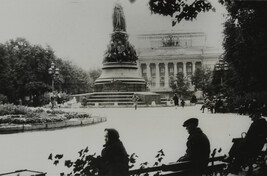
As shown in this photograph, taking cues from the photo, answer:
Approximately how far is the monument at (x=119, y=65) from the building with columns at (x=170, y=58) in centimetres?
5274

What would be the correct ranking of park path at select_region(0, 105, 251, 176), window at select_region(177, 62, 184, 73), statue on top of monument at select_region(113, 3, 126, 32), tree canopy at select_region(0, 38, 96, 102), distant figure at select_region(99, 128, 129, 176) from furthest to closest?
window at select_region(177, 62, 184, 73), tree canopy at select_region(0, 38, 96, 102), statue on top of monument at select_region(113, 3, 126, 32), park path at select_region(0, 105, 251, 176), distant figure at select_region(99, 128, 129, 176)

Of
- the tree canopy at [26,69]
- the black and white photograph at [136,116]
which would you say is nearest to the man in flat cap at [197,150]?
the black and white photograph at [136,116]

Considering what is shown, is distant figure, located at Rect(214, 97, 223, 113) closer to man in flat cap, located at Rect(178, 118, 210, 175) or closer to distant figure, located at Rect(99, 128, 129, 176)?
man in flat cap, located at Rect(178, 118, 210, 175)

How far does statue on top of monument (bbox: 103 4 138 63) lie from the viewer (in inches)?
1908

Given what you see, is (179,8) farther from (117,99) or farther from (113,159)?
(117,99)

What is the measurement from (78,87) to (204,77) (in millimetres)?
25877

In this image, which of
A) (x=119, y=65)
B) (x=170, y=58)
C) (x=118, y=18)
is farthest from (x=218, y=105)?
(x=170, y=58)

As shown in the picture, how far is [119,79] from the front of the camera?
46.4m

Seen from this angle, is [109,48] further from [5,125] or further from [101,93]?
[5,125]

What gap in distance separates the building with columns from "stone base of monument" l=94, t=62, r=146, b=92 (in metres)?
54.1

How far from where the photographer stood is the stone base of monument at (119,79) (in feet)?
151

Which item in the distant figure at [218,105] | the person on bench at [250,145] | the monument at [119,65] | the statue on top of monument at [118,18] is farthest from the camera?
the statue on top of monument at [118,18]

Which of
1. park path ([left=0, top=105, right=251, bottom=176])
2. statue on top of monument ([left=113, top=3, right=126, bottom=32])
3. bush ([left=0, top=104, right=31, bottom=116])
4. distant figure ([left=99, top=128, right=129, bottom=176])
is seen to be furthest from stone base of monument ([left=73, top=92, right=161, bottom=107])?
distant figure ([left=99, top=128, right=129, bottom=176])

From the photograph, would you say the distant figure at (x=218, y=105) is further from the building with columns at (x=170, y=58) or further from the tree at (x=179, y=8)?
the building with columns at (x=170, y=58)
